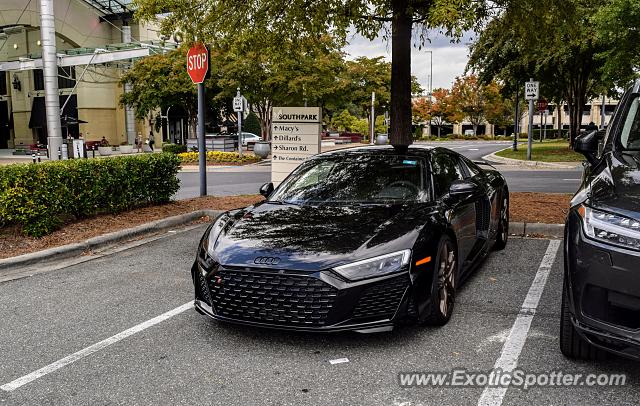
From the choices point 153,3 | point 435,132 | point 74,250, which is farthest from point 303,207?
point 435,132

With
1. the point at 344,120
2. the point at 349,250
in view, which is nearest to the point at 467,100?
the point at 344,120

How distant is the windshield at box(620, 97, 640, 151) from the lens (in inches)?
172

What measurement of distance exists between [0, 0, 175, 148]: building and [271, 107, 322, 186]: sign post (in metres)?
28.9

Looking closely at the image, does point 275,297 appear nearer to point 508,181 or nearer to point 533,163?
point 508,181

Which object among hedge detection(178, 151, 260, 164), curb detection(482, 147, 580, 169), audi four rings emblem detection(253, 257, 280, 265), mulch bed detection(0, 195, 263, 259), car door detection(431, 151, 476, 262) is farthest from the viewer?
hedge detection(178, 151, 260, 164)

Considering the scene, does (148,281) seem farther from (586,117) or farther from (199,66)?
(586,117)

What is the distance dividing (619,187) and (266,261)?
89.4 inches

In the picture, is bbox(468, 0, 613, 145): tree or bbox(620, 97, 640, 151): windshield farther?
bbox(468, 0, 613, 145): tree

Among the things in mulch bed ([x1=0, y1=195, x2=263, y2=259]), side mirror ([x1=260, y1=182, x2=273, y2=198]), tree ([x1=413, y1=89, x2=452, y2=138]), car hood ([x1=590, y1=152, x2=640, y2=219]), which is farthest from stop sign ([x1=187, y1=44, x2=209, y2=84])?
tree ([x1=413, y1=89, x2=452, y2=138])

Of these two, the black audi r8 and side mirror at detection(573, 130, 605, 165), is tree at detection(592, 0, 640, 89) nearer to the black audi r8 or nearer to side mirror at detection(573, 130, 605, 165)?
side mirror at detection(573, 130, 605, 165)

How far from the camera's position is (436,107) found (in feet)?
212

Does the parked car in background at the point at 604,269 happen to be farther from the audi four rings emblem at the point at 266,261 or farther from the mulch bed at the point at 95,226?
the mulch bed at the point at 95,226

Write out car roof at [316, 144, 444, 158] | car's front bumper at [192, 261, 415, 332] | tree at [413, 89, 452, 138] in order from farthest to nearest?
tree at [413, 89, 452, 138], car roof at [316, 144, 444, 158], car's front bumper at [192, 261, 415, 332]

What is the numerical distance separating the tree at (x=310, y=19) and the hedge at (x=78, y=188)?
7.51 feet
